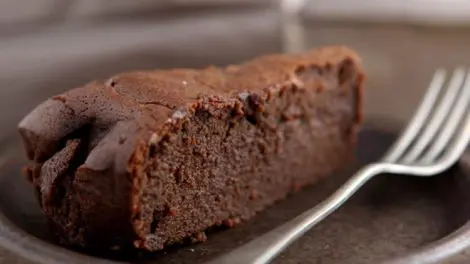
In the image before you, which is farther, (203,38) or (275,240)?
(203,38)

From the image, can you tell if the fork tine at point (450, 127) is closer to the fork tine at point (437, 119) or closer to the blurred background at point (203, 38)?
the fork tine at point (437, 119)

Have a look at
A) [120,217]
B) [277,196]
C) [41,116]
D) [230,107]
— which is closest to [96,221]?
[120,217]

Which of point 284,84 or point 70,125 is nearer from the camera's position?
point 70,125

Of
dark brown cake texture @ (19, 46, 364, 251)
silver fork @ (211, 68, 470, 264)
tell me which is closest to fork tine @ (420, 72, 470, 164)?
silver fork @ (211, 68, 470, 264)

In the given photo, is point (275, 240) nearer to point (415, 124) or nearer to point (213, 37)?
point (415, 124)

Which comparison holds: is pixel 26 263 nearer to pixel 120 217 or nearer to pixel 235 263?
pixel 120 217

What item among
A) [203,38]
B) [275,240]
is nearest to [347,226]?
[275,240]

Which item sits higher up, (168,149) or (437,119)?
(168,149)
